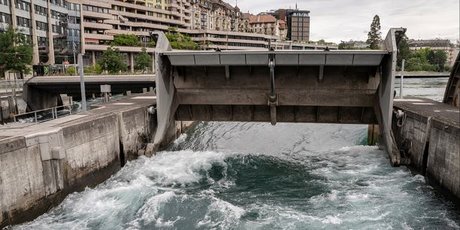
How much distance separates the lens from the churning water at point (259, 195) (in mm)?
15062

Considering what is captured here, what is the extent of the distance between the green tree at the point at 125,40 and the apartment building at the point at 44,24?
1209 centimetres

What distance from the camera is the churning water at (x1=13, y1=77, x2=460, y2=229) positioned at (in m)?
15.1

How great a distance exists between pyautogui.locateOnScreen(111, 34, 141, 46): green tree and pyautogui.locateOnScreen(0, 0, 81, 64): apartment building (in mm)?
12092

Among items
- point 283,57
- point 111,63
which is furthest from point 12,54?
point 283,57

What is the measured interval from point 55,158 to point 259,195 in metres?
9.69

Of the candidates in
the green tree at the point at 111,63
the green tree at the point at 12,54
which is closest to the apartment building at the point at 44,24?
the green tree at the point at 111,63

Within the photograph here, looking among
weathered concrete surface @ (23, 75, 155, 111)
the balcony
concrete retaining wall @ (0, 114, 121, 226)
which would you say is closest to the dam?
concrete retaining wall @ (0, 114, 121, 226)

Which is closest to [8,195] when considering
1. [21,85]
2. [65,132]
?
[65,132]

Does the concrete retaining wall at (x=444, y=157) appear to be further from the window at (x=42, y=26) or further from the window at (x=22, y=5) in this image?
the window at (x=42, y=26)

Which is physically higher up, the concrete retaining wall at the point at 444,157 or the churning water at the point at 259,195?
the concrete retaining wall at the point at 444,157

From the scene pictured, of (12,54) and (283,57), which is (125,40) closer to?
(12,54)

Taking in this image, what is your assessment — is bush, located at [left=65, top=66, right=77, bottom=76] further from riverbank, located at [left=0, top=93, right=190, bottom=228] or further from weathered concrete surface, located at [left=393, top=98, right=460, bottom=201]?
weathered concrete surface, located at [left=393, top=98, right=460, bottom=201]

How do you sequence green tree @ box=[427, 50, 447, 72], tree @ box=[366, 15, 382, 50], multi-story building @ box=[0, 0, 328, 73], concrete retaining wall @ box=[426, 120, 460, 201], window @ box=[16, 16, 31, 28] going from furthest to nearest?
green tree @ box=[427, 50, 447, 72] < tree @ box=[366, 15, 382, 50] < multi-story building @ box=[0, 0, 328, 73] < window @ box=[16, 16, 31, 28] < concrete retaining wall @ box=[426, 120, 460, 201]

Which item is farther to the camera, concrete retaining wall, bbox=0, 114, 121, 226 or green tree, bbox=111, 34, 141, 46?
green tree, bbox=111, 34, 141, 46
